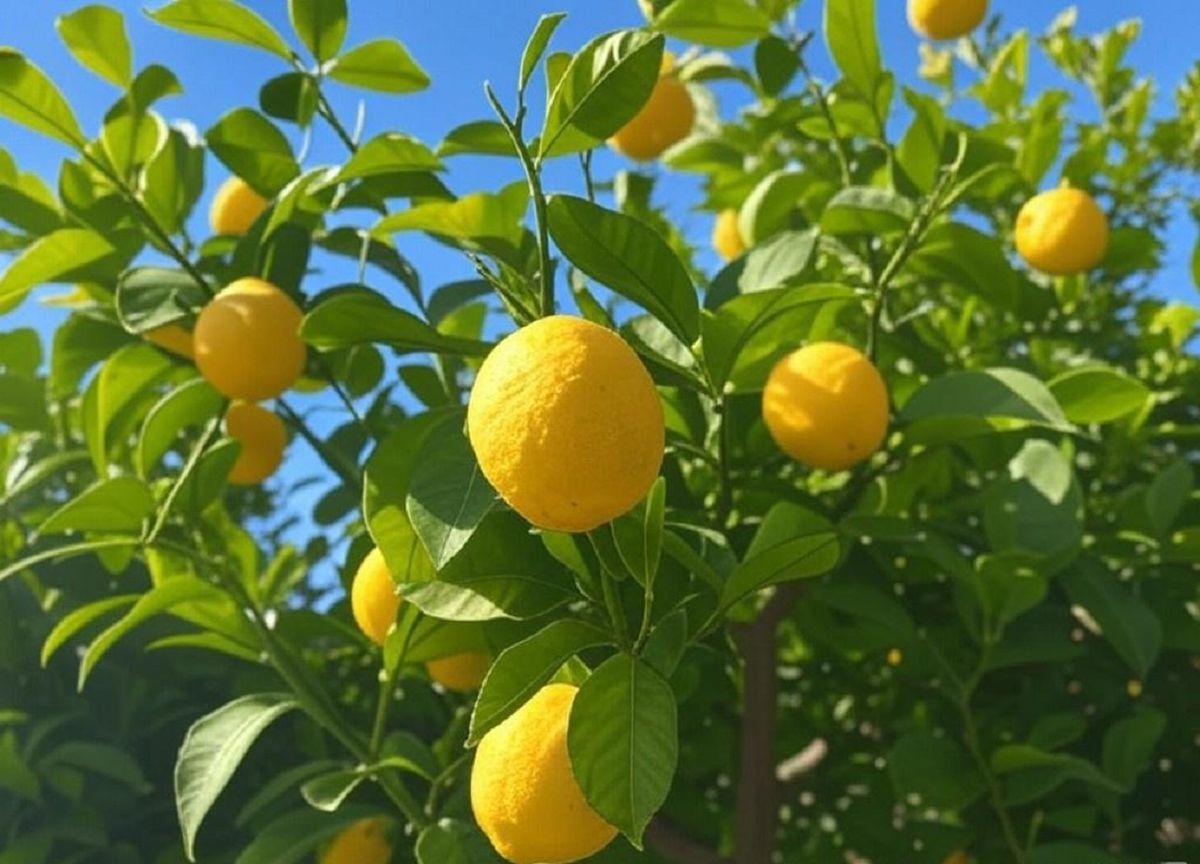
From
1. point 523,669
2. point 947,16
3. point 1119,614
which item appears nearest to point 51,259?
point 523,669

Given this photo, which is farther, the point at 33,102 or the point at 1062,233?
the point at 1062,233

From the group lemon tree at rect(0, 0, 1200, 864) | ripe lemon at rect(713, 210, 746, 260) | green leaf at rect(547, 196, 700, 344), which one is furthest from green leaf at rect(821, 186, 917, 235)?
ripe lemon at rect(713, 210, 746, 260)

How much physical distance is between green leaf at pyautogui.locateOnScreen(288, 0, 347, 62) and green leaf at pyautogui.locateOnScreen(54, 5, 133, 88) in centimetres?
18

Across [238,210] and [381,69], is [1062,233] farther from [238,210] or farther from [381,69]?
[238,210]

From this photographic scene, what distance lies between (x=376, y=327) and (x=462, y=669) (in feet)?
1.05

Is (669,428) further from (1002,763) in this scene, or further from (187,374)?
(187,374)

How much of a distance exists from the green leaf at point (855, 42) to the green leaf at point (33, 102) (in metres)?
0.70

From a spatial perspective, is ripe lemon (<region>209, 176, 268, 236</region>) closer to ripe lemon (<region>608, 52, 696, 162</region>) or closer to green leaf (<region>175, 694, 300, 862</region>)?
ripe lemon (<region>608, 52, 696, 162</region>)

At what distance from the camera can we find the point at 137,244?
4.08 ft

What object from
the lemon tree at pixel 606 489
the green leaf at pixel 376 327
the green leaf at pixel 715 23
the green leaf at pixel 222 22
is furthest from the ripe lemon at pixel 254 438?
the green leaf at pixel 715 23

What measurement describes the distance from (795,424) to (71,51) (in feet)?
2.68

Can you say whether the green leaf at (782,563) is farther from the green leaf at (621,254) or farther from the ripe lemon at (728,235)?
the ripe lemon at (728,235)

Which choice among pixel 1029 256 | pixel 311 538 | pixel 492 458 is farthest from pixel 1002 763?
pixel 311 538

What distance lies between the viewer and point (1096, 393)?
1069mm
